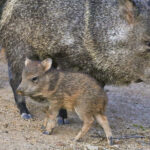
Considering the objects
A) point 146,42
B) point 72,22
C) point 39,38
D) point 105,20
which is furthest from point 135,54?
point 39,38

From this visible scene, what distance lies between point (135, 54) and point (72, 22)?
0.85m

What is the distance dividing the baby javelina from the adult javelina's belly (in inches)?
20.2

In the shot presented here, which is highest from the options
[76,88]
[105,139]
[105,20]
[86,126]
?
[105,20]

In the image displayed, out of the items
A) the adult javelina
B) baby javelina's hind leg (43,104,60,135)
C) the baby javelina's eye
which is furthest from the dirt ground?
the baby javelina's eye

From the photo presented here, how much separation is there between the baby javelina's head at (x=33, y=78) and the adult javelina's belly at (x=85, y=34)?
2.02 ft

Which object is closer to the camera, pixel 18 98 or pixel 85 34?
pixel 85 34

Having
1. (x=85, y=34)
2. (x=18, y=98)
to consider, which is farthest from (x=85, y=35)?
(x=18, y=98)

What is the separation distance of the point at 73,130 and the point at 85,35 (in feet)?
3.73

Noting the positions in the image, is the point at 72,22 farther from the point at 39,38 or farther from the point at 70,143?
the point at 70,143

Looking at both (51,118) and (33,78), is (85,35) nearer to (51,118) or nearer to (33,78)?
(33,78)

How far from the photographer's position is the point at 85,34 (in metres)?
4.73

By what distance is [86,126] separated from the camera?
4.20m

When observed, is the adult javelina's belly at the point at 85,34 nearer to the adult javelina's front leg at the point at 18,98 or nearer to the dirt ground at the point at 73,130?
the adult javelina's front leg at the point at 18,98

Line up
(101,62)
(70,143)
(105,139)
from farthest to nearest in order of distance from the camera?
(101,62)
(105,139)
(70,143)
